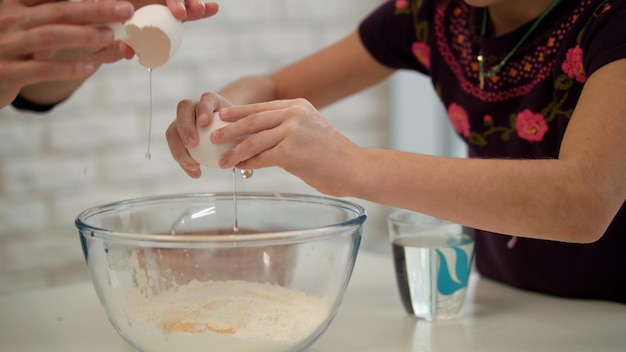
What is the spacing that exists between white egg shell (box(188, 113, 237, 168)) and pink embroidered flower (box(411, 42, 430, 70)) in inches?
19.1

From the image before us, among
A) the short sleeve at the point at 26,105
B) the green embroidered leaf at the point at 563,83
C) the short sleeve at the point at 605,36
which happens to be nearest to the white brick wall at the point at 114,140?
the short sleeve at the point at 26,105

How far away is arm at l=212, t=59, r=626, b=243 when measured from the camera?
2.49 ft

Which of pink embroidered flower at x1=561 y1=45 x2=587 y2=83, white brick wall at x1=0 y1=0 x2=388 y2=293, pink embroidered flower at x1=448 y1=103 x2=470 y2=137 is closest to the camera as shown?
pink embroidered flower at x1=561 y1=45 x2=587 y2=83

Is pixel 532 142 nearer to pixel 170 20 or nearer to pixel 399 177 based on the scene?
pixel 399 177

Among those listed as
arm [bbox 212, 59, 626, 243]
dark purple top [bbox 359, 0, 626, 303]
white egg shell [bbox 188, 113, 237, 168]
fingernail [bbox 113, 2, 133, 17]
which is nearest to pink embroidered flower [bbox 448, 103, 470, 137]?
dark purple top [bbox 359, 0, 626, 303]

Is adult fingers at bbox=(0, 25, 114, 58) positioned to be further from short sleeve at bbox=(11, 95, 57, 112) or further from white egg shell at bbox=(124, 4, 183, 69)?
short sleeve at bbox=(11, 95, 57, 112)

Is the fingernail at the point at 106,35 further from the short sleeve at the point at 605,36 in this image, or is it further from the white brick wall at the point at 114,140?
the white brick wall at the point at 114,140

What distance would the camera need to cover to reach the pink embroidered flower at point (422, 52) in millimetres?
1173

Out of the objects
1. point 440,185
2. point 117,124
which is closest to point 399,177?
point 440,185

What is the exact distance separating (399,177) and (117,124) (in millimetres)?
926

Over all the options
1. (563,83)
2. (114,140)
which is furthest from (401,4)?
(114,140)

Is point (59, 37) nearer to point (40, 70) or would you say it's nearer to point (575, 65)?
point (40, 70)

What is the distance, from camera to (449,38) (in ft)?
3.71

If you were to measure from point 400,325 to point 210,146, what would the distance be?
1.02ft
